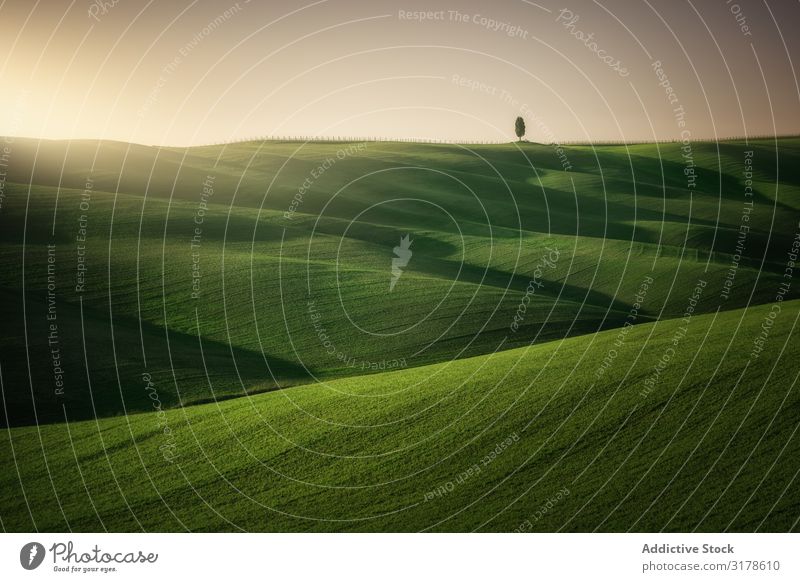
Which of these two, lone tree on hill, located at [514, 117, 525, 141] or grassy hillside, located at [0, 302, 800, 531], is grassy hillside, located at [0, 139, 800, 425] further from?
lone tree on hill, located at [514, 117, 525, 141]

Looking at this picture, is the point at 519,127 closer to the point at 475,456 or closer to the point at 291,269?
the point at 291,269

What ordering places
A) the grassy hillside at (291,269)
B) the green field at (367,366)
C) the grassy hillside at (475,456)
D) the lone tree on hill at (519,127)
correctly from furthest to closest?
the lone tree on hill at (519,127), the grassy hillside at (291,269), the green field at (367,366), the grassy hillside at (475,456)

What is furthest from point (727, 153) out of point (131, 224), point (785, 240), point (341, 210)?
point (131, 224)

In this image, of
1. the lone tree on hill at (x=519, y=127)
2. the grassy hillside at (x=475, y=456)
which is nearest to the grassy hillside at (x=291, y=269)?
the grassy hillside at (x=475, y=456)

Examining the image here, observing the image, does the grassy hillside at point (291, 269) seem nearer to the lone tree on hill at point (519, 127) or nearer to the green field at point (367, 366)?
the green field at point (367, 366)

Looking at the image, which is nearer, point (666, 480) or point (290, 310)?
point (666, 480)
